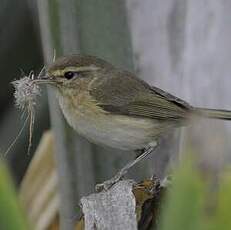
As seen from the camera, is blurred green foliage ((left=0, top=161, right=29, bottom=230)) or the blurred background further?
the blurred background

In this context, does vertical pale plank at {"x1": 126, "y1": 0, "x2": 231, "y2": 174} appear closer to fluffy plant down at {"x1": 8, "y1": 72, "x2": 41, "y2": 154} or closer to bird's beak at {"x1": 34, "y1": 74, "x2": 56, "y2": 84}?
bird's beak at {"x1": 34, "y1": 74, "x2": 56, "y2": 84}

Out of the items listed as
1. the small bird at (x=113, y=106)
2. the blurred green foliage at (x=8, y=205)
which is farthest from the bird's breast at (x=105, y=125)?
the blurred green foliage at (x=8, y=205)

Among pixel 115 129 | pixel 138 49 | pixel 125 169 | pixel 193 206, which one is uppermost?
pixel 193 206

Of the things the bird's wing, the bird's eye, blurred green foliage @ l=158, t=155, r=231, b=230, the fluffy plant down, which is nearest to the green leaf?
blurred green foliage @ l=158, t=155, r=231, b=230

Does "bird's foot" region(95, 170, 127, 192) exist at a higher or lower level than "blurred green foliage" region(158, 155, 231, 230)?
lower

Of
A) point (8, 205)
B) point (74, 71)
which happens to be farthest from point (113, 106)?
point (8, 205)

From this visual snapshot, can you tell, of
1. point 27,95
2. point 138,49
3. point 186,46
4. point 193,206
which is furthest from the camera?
point 138,49

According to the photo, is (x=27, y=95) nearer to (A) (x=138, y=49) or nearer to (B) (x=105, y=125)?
(B) (x=105, y=125)
